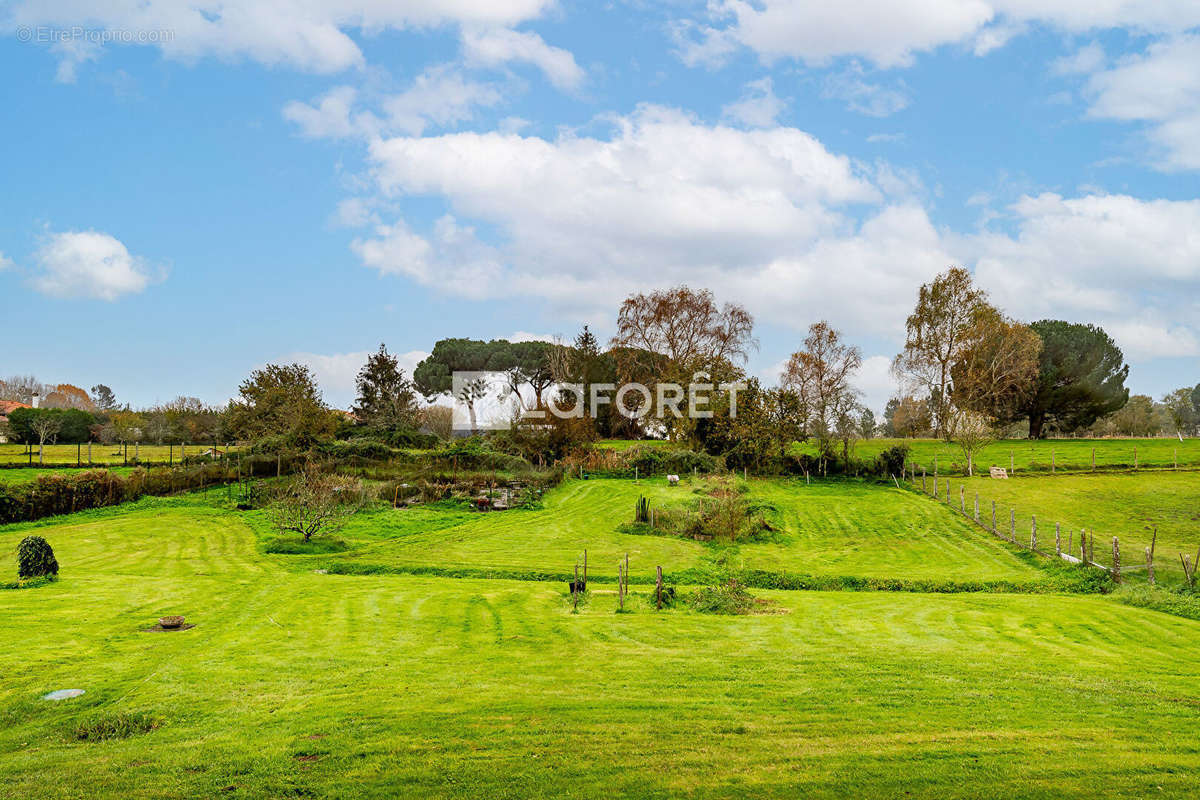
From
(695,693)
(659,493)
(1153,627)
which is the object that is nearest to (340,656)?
(695,693)

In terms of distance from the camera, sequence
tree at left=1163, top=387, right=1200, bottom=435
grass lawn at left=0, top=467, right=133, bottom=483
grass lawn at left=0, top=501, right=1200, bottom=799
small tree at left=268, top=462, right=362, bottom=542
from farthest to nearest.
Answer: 1. tree at left=1163, top=387, right=1200, bottom=435
2. grass lawn at left=0, top=467, right=133, bottom=483
3. small tree at left=268, top=462, right=362, bottom=542
4. grass lawn at left=0, top=501, right=1200, bottom=799

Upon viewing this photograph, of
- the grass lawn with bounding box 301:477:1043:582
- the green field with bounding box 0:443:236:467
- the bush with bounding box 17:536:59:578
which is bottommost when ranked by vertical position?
the grass lawn with bounding box 301:477:1043:582

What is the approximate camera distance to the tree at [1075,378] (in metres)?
54.8

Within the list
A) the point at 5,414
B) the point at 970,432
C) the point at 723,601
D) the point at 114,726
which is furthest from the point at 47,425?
the point at 970,432

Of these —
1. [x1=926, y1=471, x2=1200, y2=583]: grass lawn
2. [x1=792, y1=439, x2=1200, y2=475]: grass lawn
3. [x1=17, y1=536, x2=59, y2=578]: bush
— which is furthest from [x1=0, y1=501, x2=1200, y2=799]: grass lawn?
[x1=792, y1=439, x2=1200, y2=475]: grass lawn

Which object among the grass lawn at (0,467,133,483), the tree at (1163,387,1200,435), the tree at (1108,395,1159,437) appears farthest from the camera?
the tree at (1163,387,1200,435)

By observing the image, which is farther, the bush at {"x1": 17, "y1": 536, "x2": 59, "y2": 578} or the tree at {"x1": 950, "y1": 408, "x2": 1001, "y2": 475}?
the tree at {"x1": 950, "y1": 408, "x2": 1001, "y2": 475}

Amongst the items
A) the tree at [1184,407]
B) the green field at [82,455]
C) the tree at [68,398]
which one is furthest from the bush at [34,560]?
the tree at [1184,407]

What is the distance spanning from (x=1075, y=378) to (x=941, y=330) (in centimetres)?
1552

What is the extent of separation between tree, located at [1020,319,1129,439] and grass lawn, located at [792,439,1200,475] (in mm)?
4530

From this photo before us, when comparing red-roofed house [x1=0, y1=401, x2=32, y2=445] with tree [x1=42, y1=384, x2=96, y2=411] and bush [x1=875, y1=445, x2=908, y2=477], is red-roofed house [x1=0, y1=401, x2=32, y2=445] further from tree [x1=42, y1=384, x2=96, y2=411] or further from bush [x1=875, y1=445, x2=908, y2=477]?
bush [x1=875, y1=445, x2=908, y2=477]

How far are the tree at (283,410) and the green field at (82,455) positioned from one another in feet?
13.9

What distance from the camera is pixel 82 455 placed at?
1738 inches

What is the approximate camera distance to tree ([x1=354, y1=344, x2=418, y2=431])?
51.2 m
